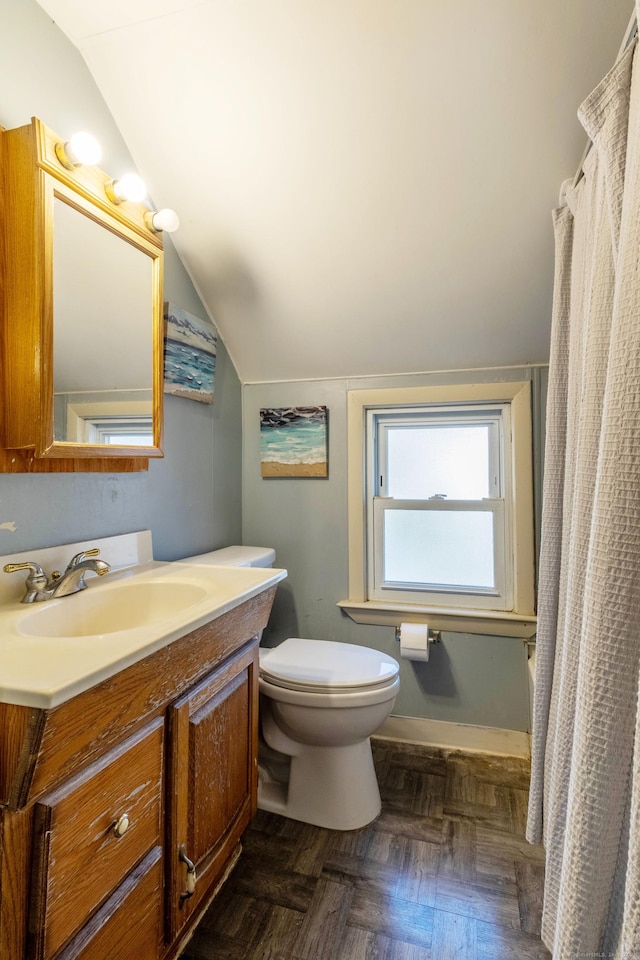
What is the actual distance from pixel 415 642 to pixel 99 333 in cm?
153

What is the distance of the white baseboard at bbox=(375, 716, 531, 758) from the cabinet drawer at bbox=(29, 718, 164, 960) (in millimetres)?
1309

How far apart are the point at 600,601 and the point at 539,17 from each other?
128 centimetres

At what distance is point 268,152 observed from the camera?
1.33 metres

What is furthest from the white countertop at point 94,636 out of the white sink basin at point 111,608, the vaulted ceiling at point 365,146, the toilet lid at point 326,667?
the vaulted ceiling at point 365,146

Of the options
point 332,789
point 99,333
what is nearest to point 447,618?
point 332,789

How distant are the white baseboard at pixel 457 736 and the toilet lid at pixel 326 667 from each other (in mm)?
520

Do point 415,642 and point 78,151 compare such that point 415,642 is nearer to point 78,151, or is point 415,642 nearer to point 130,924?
point 130,924

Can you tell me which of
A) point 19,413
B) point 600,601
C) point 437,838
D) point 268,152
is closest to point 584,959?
point 600,601

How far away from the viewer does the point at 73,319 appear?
3.64 ft

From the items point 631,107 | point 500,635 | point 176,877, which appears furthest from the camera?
point 500,635

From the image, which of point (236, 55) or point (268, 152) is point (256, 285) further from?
point (236, 55)

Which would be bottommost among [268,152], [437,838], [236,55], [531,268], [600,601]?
[437,838]

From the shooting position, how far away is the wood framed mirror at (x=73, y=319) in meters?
0.99

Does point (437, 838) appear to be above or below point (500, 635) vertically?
below
